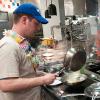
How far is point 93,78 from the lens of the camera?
1642 millimetres

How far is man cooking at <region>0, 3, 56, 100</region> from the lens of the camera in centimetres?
127

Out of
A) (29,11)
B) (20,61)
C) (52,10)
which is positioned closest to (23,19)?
(29,11)

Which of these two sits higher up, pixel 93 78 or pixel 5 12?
pixel 5 12

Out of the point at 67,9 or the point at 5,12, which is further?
the point at 5,12

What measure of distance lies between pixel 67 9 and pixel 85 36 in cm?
58

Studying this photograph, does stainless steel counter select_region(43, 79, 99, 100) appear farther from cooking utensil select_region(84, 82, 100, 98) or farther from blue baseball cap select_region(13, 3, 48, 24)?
blue baseball cap select_region(13, 3, 48, 24)

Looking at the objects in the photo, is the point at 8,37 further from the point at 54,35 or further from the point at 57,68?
the point at 54,35

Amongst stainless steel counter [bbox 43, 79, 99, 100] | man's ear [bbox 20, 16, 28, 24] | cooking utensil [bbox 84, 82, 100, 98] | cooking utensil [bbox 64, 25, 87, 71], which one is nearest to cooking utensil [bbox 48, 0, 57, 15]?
cooking utensil [bbox 64, 25, 87, 71]

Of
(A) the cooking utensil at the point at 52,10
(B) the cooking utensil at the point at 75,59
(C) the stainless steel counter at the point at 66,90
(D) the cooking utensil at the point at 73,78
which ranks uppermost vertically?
(A) the cooking utensil at the point at 52,10

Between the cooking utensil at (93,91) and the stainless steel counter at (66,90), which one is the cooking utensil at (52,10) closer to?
the stainless steel counter at (66,90)

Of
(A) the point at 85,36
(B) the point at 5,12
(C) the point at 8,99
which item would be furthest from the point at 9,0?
(C) the point at 8,99

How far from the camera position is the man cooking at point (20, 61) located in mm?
1274

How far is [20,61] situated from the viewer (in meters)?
1.36

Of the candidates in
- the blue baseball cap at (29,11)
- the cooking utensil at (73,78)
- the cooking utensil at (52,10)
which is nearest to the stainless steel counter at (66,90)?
the cooking utensil at (73,78)
